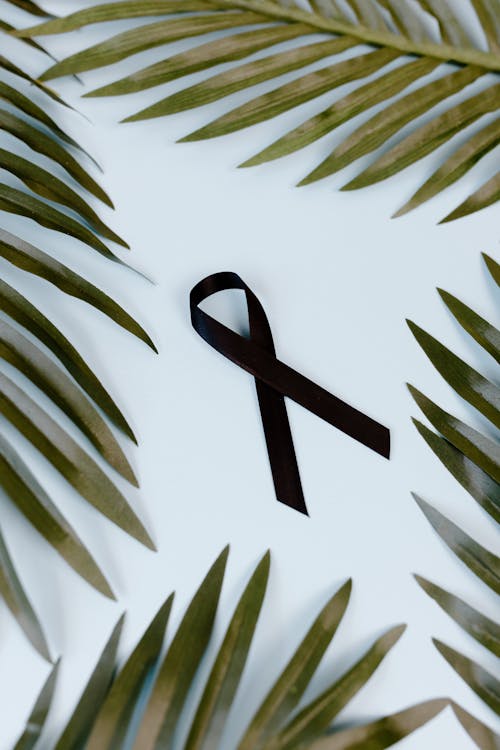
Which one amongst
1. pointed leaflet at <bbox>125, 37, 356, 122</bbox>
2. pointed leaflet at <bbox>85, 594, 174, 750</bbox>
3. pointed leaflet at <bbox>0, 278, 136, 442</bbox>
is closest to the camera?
pointed leaflet at <bbox>85, 594, 174, 750</bbox>

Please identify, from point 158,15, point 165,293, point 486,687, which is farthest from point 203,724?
point 158,15

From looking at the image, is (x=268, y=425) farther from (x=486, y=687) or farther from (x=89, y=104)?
(x=89, y=104)

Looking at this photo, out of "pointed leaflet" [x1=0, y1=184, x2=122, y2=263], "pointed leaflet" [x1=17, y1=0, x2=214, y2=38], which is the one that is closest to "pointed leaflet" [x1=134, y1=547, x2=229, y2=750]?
"pointed leaflet" [x1=0, y1=184, x2=122, y2=263]

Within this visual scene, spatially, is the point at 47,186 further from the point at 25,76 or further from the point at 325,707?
A: the point at 325,707

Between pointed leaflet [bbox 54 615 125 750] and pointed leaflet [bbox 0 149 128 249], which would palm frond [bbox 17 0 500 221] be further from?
pointed leaflet [bbox 54 615 125 750]

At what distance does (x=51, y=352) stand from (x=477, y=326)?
1.09ft

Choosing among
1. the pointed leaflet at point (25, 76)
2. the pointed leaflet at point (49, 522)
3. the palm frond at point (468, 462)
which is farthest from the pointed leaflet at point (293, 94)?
the pointed leaflet at point (49, 522)

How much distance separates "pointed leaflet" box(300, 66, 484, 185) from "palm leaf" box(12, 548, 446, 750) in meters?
0.37

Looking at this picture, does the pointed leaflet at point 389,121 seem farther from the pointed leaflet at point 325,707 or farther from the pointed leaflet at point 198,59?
the pointed leaflet at point 325,707

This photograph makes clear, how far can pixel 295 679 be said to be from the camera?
0.50 m

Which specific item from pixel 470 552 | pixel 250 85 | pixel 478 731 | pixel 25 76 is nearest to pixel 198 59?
pixel 250 85

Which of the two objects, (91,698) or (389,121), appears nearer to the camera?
(91,698)

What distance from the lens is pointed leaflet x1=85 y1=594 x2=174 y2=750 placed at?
47 cm

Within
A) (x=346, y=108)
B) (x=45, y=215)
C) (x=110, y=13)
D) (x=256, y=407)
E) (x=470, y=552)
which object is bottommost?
(x=470, y=552)
